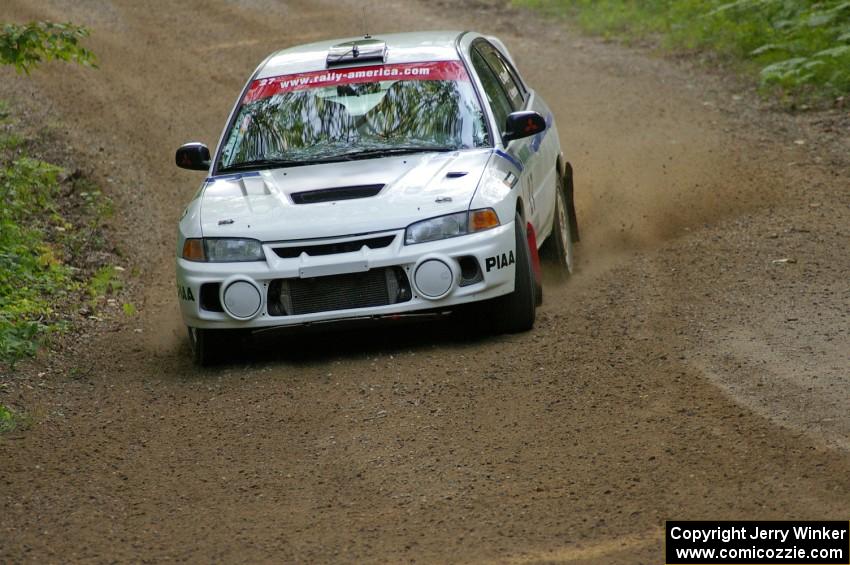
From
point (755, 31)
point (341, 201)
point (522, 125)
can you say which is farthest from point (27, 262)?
point (755, 31)

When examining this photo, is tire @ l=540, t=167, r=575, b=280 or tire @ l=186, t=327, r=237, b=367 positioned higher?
tire @ l=186, t=327, r=237, b=367

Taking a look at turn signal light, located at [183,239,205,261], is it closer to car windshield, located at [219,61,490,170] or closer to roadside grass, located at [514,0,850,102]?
car windshield, located at [219,61,490,170]

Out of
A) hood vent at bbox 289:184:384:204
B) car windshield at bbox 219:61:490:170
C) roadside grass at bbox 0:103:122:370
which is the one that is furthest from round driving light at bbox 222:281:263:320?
roadside grass at bbox 0:103:122:370

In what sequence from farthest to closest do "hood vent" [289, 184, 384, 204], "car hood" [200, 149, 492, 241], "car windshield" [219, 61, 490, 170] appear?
"car windshield" [219, 61, 490, 170] → "hood vent" [289, 184, 384, 204] → "car hood" [200, 149, 492, 241]

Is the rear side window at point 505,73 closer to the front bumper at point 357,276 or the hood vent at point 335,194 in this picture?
the hood vent at point 335,194

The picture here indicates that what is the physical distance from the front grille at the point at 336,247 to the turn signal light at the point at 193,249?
483 millimetres

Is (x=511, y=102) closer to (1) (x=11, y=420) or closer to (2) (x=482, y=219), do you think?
(2) (x=482, y=219)

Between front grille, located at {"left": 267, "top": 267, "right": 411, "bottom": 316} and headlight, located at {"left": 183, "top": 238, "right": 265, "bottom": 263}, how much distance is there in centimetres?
22

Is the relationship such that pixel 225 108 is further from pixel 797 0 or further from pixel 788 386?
pixel 788 386

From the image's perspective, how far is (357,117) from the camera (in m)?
8.91

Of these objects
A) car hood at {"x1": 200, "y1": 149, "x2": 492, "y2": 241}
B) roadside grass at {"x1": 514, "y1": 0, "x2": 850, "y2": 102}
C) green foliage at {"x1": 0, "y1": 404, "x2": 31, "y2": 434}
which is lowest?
roadside grass at {"x1": 514, "y1": 0, "x2": 850, "y2": 102}

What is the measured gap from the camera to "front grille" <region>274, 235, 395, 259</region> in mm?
7730

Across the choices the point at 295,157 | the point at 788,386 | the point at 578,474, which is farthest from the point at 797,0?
the point at 578,474

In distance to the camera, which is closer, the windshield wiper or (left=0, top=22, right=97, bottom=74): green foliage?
the windshield wiper
